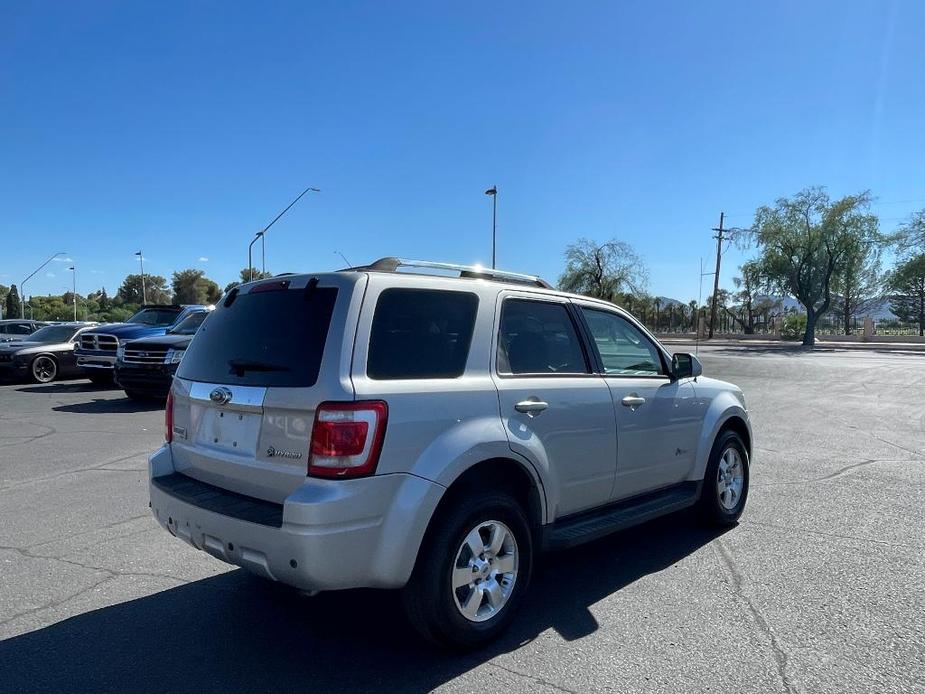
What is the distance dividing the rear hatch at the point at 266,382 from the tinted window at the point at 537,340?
947 millimetres

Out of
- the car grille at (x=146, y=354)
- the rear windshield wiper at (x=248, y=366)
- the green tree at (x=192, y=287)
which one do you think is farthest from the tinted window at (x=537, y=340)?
the green tree at (x=192, y=287)

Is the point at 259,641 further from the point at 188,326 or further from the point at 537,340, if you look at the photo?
the point at 188,326

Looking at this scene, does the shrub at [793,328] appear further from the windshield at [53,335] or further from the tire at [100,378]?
the windshield at [53,335]

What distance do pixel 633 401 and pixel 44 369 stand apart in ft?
53.7

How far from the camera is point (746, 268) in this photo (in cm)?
5078

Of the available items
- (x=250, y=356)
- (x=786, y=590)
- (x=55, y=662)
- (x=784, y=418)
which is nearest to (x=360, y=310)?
(x=250, y=356)

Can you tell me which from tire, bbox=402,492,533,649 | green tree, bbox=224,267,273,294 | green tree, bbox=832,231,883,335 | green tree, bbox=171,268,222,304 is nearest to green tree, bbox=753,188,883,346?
green tree, bbox=832,231,883,335

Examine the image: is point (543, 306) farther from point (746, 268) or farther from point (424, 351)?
point (746, 268)

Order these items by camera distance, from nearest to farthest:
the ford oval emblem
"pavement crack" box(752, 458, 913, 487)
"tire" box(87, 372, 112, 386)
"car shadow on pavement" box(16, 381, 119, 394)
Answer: the ford oval emblem
"pavement crack" box(752, 458, 913, 487)
"car shadow on pavement" box(16, 381, 119, 394)
"tire" box(87, 372, 112, 386)

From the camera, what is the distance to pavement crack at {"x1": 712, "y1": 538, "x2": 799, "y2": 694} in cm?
309

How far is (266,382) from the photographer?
126 inches

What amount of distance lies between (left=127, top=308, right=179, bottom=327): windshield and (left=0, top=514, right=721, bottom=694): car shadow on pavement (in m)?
13.6

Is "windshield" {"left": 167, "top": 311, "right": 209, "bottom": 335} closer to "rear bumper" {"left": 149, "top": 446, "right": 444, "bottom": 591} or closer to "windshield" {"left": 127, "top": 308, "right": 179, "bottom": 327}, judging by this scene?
"windshield" {"left": 127, "top": 308, "right": 179, "bottom": 327}

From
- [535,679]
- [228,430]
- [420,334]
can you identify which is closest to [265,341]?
[228,430]
